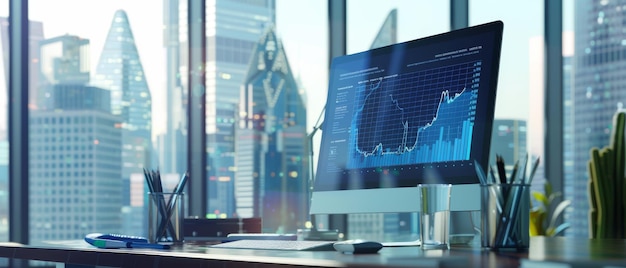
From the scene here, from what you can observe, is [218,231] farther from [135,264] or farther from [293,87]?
[293,87]

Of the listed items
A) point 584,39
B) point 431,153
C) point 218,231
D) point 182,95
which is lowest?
point 218,231

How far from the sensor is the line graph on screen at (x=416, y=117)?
204 cm

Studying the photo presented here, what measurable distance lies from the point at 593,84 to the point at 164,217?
3.92 metres

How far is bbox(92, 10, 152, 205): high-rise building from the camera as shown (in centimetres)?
518

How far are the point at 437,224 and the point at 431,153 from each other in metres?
0.39

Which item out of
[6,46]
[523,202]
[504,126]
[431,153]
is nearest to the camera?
[523,202]

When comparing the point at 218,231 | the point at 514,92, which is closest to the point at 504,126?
the point at 514,92

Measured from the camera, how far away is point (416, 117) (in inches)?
84.8

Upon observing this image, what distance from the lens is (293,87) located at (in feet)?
17.8

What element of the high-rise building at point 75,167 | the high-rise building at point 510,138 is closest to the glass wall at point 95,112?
the high-rise building at point 75,167

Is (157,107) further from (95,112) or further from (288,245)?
(288,245)

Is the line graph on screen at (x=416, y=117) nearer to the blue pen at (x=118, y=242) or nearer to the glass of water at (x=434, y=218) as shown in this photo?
the glass of water at (x=434, y=218)

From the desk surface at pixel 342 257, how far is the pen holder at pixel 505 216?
3 cm

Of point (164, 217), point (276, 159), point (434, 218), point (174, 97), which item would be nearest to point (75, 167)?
point (174, 97)
